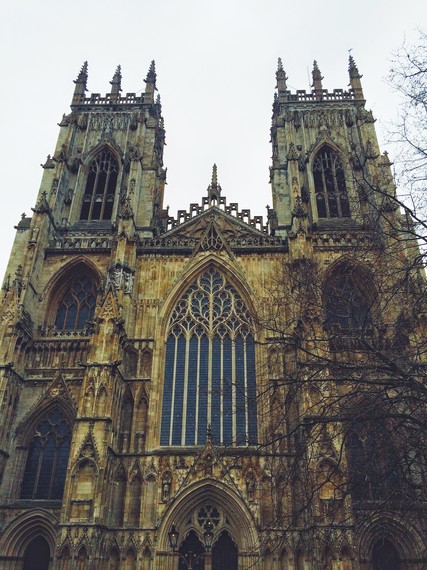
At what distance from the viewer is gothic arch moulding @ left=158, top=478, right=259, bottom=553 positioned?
17.4 meters

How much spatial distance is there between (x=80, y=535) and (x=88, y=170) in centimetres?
1978

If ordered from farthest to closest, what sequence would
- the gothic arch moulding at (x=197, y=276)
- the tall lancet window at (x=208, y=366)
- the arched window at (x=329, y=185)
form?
the arched window at (x=329, y=185) → the gothic arch moulding at (x=197, y=276) → the tall lancet window at (x=208, y=366)

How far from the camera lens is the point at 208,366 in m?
21.2

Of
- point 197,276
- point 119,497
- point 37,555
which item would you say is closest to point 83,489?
point 119,497

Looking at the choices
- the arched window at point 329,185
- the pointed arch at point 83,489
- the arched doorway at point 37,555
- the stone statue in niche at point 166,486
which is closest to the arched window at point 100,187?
the arched window at point 329,185

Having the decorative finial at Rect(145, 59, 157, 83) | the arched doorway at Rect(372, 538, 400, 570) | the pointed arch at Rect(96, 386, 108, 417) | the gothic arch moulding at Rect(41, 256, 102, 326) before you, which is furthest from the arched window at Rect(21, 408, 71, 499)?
the decorative finial at Rect(145, 59, 157, 83)

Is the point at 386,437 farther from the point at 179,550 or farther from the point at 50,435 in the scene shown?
the point at 50,435

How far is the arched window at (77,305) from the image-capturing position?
76.4 ft

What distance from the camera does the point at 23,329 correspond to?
2095 centimetres

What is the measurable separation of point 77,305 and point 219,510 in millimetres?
11144

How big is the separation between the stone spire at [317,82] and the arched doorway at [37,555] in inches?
1093

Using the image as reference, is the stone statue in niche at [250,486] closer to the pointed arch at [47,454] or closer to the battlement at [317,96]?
the pointed arch at [47,454]

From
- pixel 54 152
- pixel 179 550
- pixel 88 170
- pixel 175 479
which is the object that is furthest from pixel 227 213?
pixel 179 550

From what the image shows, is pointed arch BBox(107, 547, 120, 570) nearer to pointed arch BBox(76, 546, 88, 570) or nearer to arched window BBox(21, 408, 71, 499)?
pointed arch BBox(76, 546, 88, 570)
